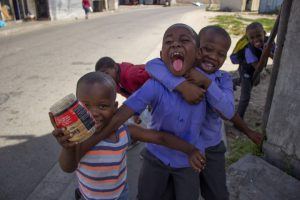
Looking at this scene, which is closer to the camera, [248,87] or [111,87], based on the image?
[111,87]

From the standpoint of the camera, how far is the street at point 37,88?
126 inches

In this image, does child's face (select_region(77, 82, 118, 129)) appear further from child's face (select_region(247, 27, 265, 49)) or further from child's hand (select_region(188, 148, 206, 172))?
child's face (select_region(247, 27, 265, 49))

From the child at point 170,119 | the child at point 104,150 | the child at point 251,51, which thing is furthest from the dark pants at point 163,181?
the child at point 251,51

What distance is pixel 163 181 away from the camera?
1.88 m

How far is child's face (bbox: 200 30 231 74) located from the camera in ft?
6.00

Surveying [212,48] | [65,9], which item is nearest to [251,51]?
[212,48]

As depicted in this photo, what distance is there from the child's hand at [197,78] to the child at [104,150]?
0.34m

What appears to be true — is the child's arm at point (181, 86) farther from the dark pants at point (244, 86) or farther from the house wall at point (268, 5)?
the house wall at point (268, 5)

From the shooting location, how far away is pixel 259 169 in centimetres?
284

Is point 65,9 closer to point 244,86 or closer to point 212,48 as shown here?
point 244,86

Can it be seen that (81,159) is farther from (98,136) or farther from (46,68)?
(46,68)

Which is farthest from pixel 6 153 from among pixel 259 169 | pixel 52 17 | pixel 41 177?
pixel 52 17

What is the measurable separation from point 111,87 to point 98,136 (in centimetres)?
26

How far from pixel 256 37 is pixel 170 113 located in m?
2.52
